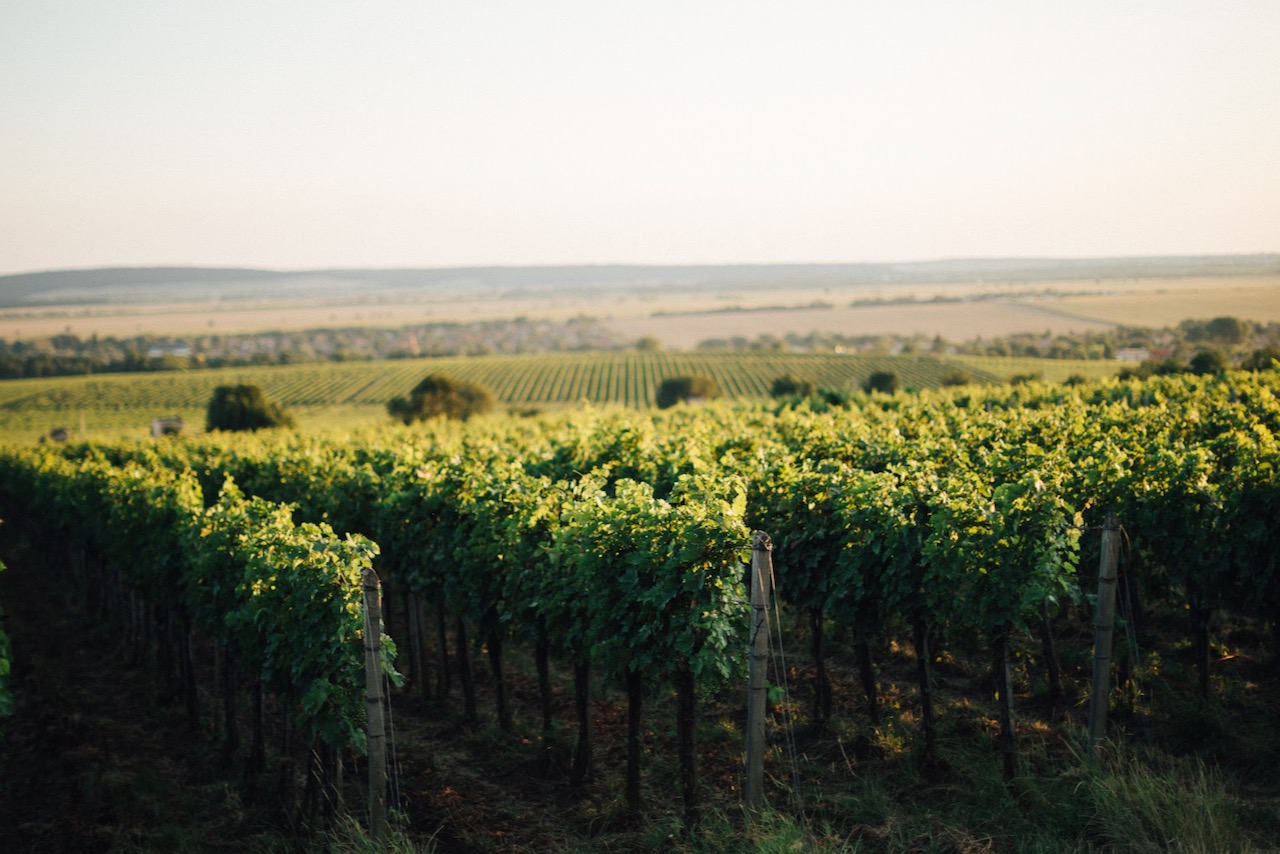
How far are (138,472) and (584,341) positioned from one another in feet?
583

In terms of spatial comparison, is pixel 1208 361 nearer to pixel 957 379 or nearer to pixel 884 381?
pixel 884 381

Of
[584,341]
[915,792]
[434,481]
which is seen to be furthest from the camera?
[584,341]

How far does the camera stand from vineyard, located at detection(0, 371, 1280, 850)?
28.3ft

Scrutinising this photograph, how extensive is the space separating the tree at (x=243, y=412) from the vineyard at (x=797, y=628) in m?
64.7

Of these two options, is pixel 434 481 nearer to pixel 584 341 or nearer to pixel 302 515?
pixel 302 515

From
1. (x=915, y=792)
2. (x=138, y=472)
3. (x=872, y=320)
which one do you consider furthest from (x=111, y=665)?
(x=872, y=320)

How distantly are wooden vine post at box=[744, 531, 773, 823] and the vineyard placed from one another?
0.32 m

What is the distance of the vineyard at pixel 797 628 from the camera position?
8633mm

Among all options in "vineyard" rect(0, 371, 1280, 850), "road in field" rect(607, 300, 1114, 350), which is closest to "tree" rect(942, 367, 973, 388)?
"road in field" rect(607, 300, 1114, 350)

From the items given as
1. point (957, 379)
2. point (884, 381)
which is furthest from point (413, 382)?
point (957, 379)

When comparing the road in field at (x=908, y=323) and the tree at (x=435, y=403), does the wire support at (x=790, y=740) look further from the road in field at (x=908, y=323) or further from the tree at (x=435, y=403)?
the road in field at (x=908, y=323)

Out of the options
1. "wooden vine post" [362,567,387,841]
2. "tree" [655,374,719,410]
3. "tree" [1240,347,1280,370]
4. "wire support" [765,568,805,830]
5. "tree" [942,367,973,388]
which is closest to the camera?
"wire support" [765,568,805,830]

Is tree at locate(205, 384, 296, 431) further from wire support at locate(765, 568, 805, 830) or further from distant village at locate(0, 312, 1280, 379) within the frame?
wire support at locate(765, 568, 805, 830)

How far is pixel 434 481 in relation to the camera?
45.3 ft
